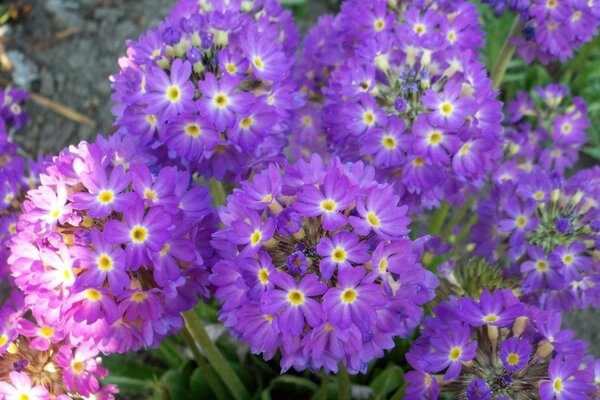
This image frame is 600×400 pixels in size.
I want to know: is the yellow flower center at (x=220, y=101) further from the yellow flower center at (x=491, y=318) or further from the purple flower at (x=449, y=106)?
the yellow flower center at (x=491, y=318)

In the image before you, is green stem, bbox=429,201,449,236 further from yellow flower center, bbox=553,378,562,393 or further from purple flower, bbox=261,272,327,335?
purple flower, bbox=261,272,327,335

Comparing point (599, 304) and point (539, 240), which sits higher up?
point (539, 240)

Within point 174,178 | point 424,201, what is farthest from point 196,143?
point 424,201

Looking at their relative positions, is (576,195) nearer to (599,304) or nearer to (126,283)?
(599,304)

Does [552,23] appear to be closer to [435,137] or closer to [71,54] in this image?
[435,137]

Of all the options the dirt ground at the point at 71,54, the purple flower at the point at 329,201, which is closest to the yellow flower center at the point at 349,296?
the purple flower at the point at 329,201

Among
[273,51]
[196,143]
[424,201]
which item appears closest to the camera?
[196,143]

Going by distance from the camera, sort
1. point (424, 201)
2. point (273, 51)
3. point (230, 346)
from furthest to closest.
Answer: point (230, 346), point (424, 201), point (273, 51)
